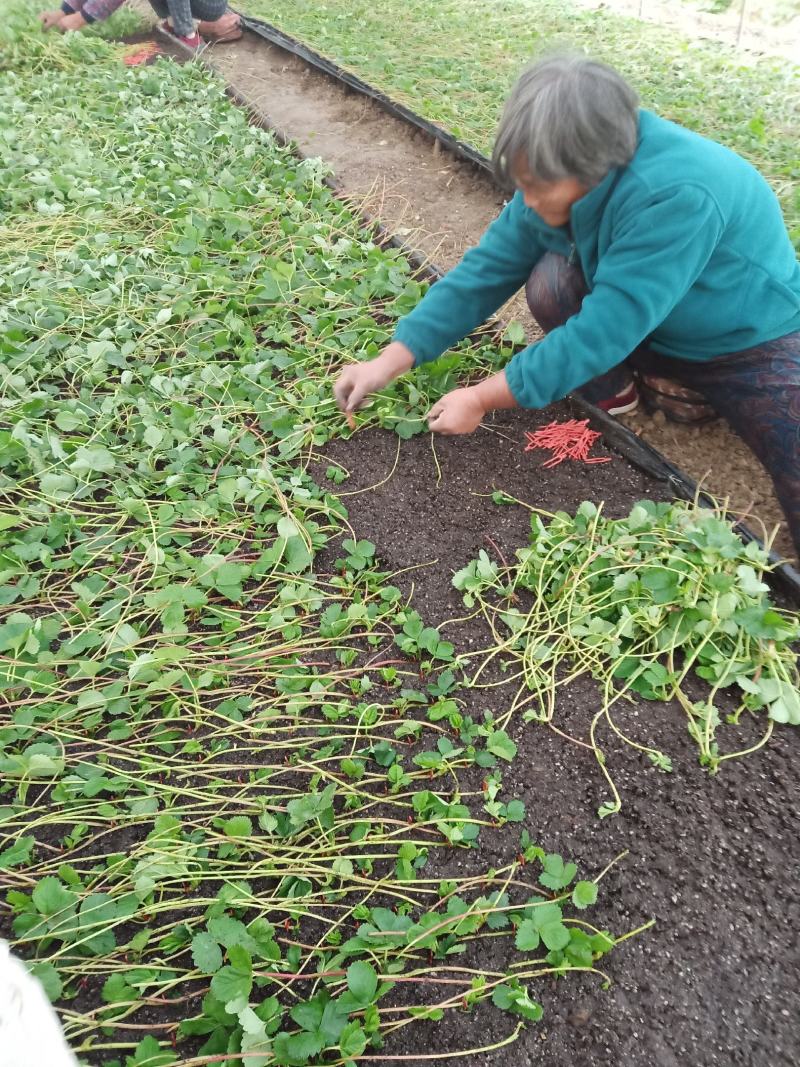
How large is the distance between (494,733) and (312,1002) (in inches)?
18.8

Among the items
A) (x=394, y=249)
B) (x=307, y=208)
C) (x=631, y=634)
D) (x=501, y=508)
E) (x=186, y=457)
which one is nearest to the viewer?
(x=631, y=634)

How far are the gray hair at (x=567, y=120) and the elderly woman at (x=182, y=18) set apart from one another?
478 cm

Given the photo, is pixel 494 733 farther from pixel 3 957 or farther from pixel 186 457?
pixel 186 457

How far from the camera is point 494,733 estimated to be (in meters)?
1.17

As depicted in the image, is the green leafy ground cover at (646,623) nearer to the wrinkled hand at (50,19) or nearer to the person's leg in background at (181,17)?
the person's leg in background at (181,17)

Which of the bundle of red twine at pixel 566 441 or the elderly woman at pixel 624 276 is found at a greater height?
the elderly woman at pixel 624 276

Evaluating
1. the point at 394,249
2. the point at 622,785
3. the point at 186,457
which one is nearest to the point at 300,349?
the point at 186,457

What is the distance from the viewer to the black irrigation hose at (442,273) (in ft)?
4.82

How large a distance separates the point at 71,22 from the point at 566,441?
5.26m

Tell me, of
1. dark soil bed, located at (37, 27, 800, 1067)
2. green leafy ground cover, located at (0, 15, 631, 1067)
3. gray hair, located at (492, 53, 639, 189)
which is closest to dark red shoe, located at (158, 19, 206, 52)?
green leafy ground cover, located at (0, 15, 631, 1067)

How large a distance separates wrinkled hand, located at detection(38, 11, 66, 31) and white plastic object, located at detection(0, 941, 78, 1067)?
608 cm

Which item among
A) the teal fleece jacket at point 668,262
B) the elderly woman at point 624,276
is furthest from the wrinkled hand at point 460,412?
the teal fleece jacket at point 668,262

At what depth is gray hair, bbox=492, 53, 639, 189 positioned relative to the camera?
1.12 meters

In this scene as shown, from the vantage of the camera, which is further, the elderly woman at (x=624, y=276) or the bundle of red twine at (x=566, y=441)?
the bundle of red twine at (x=566, y=441)
